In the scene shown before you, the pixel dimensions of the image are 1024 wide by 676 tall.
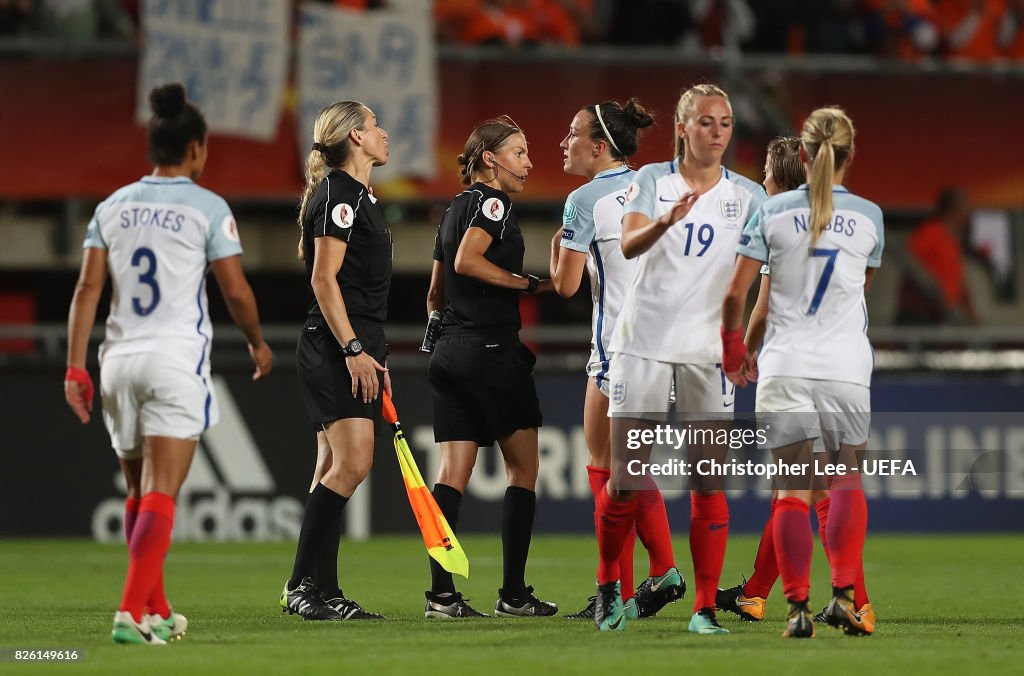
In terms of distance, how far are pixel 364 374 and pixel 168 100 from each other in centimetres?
161

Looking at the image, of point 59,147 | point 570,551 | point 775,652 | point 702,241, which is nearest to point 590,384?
point 702,241

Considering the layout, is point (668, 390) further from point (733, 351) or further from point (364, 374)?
point (364, 374)

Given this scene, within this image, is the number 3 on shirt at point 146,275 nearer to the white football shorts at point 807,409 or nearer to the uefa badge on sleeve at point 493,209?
the uefa badge on sleeve at point 493,209

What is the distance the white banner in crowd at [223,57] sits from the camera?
1334 centimetres

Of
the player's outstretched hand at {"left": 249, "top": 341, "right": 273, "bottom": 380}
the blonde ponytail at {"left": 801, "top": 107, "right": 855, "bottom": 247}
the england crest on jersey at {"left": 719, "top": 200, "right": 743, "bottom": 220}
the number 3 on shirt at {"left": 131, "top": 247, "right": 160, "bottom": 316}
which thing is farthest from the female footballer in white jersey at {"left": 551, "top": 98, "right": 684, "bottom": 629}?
the number 3 on shirt at {"left": 131, "top": 247, "right": 160, "bottom": 316}

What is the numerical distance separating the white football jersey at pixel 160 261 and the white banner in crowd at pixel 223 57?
22.7 ft

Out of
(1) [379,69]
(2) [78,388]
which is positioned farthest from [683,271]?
(1) [379,69]

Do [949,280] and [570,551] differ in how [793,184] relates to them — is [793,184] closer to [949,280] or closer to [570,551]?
[570,551]

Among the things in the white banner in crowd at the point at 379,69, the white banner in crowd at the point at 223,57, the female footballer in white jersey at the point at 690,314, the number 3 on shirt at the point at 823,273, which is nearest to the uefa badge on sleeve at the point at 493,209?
the female footballer in white jersey at the point at 690,314

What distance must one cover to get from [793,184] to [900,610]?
2.19m

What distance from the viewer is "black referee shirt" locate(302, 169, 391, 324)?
25.0ft

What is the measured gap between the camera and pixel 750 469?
43.9 feet

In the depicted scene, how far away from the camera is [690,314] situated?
6902 millimetres

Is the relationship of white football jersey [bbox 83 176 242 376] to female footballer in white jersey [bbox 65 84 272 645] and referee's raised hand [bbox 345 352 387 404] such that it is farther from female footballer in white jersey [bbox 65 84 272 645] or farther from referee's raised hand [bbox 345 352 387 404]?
referee's raised hand [bbox 345 352 387 404]
